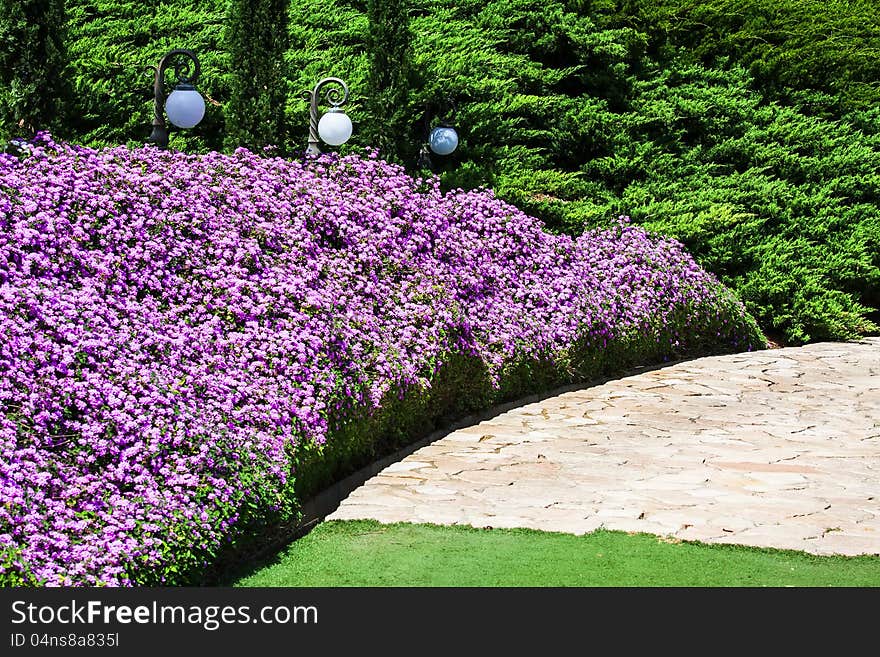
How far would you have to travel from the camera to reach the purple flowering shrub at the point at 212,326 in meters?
4.29

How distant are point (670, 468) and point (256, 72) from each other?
634cm

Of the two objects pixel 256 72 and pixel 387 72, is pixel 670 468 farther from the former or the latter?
pixel 256 72

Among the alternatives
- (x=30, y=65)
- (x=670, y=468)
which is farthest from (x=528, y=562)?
(x=30, y=65)

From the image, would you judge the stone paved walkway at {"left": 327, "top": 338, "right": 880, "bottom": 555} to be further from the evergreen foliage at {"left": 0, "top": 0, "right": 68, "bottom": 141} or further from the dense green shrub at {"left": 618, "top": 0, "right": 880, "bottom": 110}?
the dense green shrub at {"left": 618, "top": 0, "right": 880, "bottom": 110}

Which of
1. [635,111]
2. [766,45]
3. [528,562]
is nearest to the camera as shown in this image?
[528,562]

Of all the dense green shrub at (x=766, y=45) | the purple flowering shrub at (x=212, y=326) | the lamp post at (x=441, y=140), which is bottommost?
the purple flowering shrub at (x=212, y=326)

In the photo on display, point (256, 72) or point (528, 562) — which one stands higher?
point (256, 72)

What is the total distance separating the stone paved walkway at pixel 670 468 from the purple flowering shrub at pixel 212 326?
20.3 inches

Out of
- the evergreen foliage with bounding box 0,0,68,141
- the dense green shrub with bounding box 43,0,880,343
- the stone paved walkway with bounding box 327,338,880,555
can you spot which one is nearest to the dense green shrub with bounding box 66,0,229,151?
the dense green shrub with bounding box 43,0,880,343

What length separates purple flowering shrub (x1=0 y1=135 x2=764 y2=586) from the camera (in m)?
4.29

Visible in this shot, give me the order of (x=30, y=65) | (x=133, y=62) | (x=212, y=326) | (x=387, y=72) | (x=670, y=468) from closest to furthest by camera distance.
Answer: (x=212, y=326), (x=670, y=468), (x=30, y=65), (x=387, y=72), (x=133, y=62)

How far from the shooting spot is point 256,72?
431 inches

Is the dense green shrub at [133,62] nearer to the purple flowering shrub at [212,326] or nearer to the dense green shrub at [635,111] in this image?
the dense green shrub at [635,111]

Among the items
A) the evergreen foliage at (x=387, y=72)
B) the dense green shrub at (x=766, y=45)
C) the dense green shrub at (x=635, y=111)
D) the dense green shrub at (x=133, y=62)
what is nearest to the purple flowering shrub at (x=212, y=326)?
the evergreen foliage at (x=387, y=72)
